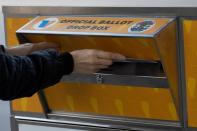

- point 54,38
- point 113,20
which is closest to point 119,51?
point 113,20

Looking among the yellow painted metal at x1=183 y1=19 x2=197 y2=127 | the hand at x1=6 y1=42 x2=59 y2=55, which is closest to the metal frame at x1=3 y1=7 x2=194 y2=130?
the yellow painted metal at x1=183 y1=19 x2=197 y2=127

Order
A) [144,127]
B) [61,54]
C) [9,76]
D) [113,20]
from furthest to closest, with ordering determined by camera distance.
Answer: [144,127], [113,20], [61,54], [9,76]

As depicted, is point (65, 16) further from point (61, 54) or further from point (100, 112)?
point (100, 112)

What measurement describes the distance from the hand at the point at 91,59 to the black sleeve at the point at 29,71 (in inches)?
1.1

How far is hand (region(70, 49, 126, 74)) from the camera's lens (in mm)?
1117

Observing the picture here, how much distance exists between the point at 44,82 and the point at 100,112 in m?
0.35

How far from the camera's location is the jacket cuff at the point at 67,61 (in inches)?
42.8

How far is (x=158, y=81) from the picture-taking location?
117 cm

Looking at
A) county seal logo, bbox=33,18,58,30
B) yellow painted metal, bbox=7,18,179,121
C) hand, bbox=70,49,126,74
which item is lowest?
yellow painted metal, bbox=7,18,179,121

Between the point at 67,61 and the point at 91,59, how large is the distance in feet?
0.23

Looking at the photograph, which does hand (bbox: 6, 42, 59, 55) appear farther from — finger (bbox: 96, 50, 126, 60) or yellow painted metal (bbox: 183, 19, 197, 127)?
yellow painted metal (bbox: 183, 19, 197, 127)

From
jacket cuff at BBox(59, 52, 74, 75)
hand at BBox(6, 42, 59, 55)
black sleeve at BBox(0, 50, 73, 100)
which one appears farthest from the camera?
hand at BBox(6, 42, 59, 55)

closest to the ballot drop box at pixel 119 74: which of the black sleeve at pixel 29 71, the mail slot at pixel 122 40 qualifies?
the mail slot at pixel 122 40

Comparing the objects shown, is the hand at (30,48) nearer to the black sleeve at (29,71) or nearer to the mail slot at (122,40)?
the mail slot at (122,40)
